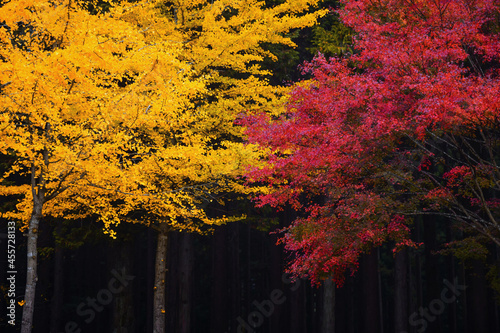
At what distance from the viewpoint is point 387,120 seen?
9734mm

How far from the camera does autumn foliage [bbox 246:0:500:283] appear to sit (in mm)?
9070

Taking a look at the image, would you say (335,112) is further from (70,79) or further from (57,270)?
(57,270)

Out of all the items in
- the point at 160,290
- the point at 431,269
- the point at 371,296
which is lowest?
the point at 371,296

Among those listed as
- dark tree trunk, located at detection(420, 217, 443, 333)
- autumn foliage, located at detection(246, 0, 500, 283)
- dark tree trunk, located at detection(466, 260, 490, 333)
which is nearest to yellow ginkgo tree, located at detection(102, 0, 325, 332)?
autumn foliage, located at detection(246, 0, 500, 283)

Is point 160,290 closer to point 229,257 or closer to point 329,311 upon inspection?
point 329,311

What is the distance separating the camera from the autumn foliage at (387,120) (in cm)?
907

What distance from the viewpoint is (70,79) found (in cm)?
959

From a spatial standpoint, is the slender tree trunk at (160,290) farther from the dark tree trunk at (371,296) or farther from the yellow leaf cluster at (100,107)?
the dark tree trunk at (371,296)

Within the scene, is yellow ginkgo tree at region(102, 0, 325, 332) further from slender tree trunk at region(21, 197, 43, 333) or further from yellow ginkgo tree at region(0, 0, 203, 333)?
slender tree trunk at region(21, 197, 43, 333)

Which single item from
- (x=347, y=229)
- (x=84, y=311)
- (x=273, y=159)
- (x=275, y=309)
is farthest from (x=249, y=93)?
(x=84, y=311)

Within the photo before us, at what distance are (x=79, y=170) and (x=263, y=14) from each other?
7627mm

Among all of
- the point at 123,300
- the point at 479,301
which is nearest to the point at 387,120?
the point at 123,300

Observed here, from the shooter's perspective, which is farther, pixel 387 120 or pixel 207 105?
pixel 207 105

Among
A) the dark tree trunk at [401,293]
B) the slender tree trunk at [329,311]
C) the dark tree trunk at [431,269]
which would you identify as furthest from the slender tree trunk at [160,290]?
the dark tree trunk at [431,269]
